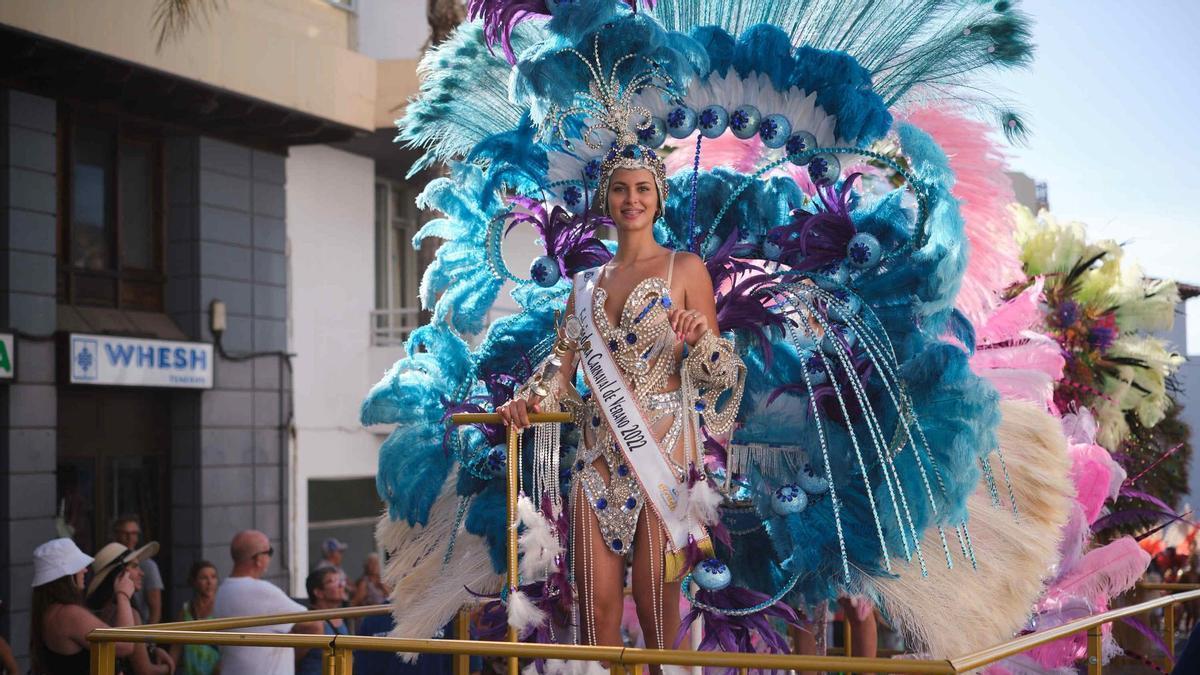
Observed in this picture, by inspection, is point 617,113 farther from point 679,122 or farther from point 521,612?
point 521,612

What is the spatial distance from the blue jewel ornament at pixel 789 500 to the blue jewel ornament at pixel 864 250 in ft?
3.10

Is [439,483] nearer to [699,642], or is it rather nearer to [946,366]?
[699,642]

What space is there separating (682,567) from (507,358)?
4.56ft

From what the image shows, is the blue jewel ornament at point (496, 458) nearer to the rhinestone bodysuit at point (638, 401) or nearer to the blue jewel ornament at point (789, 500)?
the rhinestone bodysuit at point (638, 401)

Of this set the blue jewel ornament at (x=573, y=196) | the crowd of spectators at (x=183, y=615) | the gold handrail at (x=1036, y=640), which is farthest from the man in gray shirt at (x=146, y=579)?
the gold handrail at (x=1036, y=640)

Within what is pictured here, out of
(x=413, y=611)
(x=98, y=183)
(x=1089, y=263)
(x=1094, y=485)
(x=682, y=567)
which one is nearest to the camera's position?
(x=682, y=567)

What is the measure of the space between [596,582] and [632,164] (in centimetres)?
159

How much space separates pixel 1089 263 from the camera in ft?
28.8

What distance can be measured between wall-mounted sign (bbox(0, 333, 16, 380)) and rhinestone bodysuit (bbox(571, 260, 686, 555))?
8.43 meters

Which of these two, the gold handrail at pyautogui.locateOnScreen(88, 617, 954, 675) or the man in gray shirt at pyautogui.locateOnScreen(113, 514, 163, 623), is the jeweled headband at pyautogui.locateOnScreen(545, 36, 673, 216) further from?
the man in gray shirt at pyautogui.locateOnScreen(113, 514, 163, 623)

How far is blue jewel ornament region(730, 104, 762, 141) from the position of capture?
5398 mm

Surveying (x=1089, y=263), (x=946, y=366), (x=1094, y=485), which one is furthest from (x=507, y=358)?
(x=1089, y=263)

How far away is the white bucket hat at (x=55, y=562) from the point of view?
6832mm

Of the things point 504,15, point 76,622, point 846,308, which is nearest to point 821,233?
point 846,308
